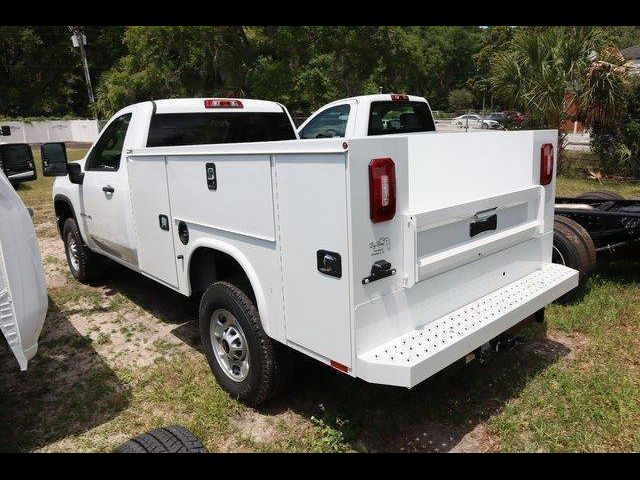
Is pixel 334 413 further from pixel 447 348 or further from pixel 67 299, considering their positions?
pixel 67 299

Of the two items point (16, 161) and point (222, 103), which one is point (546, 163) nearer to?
point (222, 103)

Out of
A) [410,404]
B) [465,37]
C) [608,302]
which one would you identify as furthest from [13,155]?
[465,37]

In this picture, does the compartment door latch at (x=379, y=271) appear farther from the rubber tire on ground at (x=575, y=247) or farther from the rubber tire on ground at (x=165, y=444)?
the rubber tire on ground at (x=575, y=247)

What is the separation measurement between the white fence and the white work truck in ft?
132

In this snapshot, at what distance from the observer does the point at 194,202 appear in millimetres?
3688

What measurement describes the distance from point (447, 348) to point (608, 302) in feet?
10.2

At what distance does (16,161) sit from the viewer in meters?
4.05

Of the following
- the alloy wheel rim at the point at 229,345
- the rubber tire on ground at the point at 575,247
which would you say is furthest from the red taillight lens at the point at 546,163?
the alloy wheel rim at the point at 229,345

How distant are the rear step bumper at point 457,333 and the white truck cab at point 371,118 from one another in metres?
4.27

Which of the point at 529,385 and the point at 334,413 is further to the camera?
the point at 529,385

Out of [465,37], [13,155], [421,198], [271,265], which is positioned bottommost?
[271,265]

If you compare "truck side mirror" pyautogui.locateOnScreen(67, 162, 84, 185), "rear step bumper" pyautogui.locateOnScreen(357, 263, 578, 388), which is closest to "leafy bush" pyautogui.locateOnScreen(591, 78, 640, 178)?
"rear step bumper" pyautogui.locateOnScreen(357, 263, 578, 388)

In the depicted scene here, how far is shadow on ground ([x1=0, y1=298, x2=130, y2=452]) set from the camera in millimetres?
3527

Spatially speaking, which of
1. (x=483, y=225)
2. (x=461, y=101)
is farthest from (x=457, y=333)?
(x=461, y=101)
